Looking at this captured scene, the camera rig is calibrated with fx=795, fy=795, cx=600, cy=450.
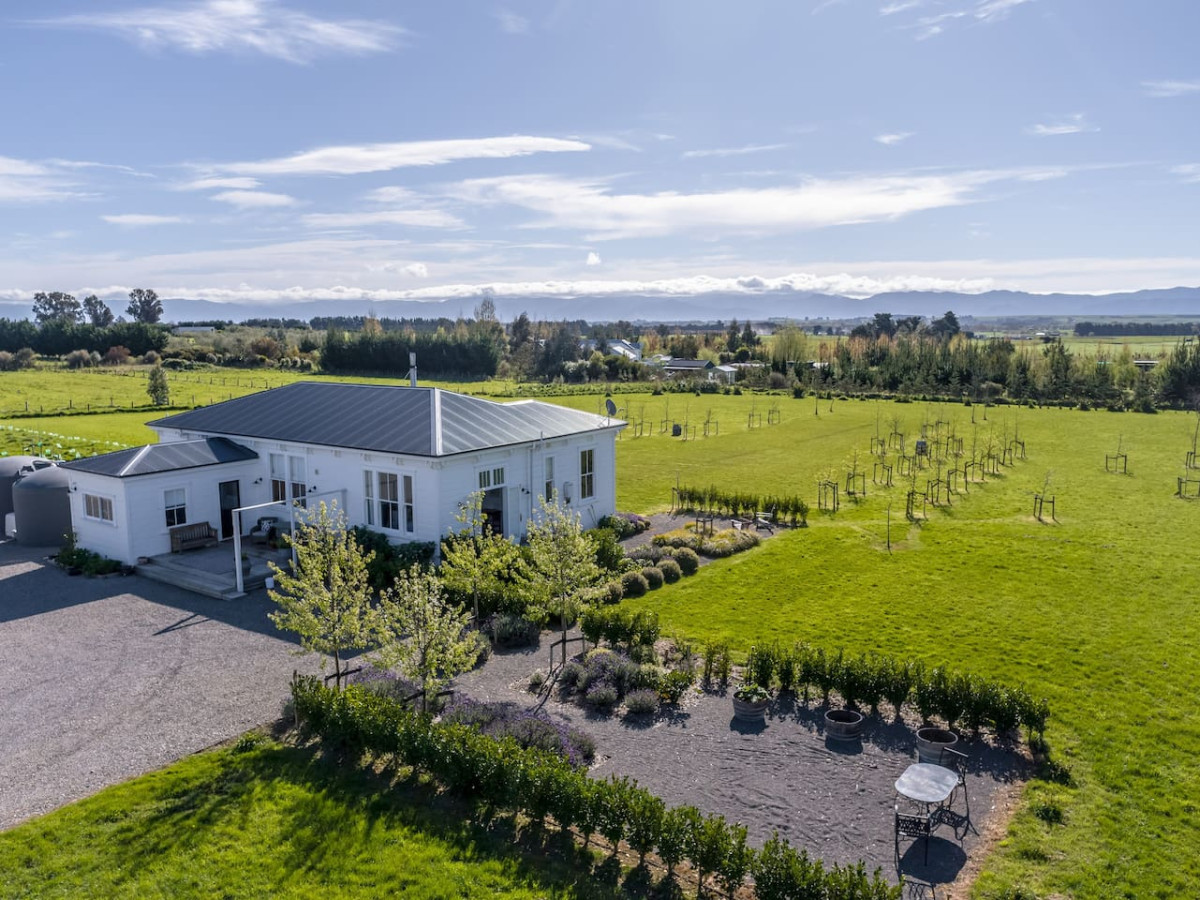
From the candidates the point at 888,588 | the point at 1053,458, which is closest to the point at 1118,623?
the point at 888,588

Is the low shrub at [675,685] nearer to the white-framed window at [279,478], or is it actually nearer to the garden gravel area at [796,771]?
the garden gravel area at [796,771]

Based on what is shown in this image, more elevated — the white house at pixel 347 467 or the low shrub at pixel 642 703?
the white house at pixel 347 467

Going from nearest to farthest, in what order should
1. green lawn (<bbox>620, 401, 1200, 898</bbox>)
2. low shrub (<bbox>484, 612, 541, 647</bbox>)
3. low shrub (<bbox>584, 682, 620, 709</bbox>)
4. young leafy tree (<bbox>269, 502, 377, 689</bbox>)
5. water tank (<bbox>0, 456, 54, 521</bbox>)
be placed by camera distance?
green lawn (<bbox>620, 401, 1200, 898</bbox>) → young leafy tree (<bbox>269, 502, 377, 689</bbox>) → low shrub (<bbox>584, 682, 620, 709</bbox>) → low shrub (<bbox>484, 612, 541, 647</bbox>) → water tank (<bbox>0, 456, 54, 521</bbox>)

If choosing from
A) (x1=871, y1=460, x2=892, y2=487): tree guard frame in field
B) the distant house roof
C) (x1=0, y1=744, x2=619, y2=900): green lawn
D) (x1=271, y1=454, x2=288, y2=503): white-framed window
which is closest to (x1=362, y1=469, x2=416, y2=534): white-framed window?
the distant house roof

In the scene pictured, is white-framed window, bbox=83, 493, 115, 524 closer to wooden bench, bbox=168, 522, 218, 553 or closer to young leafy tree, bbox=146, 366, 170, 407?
wooden bench, bbox=168, 522, 218, 553

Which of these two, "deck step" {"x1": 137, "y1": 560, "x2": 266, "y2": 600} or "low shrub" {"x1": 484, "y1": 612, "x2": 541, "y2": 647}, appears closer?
"low shrub" {"x1": 484, "y1": 612, "x2": 541, "y2": 647}

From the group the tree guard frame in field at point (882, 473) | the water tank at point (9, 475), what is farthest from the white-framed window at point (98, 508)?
the tree guard frame in field at point (882, 473)

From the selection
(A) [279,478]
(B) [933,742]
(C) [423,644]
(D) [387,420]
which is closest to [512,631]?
(C) [423,644]

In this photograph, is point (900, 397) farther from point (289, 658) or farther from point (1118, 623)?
point (289, 658)
